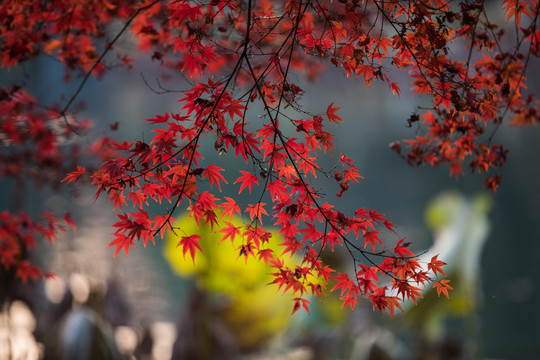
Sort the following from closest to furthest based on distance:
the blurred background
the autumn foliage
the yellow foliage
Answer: the autumn foliage, the blurred background, the yellow foliage

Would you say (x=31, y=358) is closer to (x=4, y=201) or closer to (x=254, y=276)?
(x=254, y=276)

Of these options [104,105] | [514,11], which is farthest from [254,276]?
[104,105]

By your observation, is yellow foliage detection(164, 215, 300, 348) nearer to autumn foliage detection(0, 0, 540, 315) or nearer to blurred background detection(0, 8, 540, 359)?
blurred background detection(0, 8, 540, 359)

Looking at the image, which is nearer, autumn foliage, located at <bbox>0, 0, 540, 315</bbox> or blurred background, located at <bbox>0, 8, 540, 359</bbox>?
autumn foliage, located at <bbox>0, 0, 540, 315</bbox>

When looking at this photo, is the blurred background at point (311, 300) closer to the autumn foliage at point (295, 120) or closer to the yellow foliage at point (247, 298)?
the yellow foliage at point (247, 298)

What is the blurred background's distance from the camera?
513 centimetres

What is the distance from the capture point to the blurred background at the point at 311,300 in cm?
513

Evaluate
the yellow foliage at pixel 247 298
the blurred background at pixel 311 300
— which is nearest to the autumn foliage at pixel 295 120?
the blurred background at pixel 311 300

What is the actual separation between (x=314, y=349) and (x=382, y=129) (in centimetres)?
2075

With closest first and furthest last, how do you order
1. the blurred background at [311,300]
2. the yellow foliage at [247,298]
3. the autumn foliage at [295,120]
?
the autumn foliage at [295,120]
the blurred background at [311,300]
the yellow foliage at [247,298]

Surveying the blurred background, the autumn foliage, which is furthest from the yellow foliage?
the autumn foliage

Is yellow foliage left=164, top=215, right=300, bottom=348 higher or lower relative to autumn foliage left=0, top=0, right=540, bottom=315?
higher

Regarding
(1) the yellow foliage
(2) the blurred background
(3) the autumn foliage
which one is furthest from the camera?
(1) the yellow foliage

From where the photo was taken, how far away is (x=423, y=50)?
2.17m
